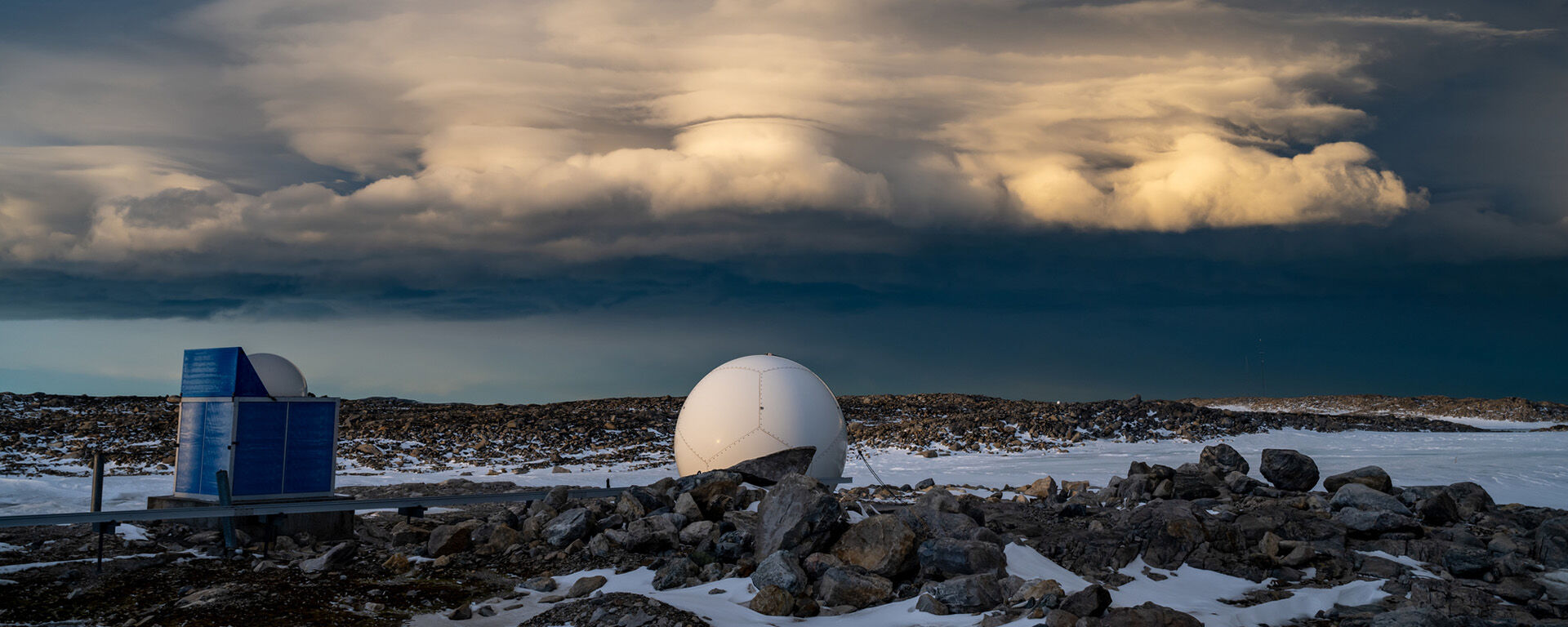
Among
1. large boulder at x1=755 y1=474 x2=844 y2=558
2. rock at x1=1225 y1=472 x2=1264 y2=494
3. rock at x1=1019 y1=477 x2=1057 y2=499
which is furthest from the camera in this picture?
rock at x1=1019 y1=477 x2=1057 y2=499

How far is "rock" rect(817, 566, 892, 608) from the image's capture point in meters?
9.27

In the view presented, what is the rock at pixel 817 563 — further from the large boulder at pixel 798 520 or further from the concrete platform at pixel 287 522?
the concrete platform at pixel 287 522

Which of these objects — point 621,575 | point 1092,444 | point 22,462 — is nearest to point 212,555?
point 621,575

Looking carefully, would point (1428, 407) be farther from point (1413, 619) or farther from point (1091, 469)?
point (1413, 619)

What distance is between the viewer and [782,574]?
9453mm

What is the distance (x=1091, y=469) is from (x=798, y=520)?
645 inches

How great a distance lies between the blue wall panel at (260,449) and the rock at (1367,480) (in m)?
16.1

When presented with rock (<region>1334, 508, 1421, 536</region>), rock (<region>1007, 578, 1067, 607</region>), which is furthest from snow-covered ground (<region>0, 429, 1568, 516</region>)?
rock (<region>1007, 578, 1067, 607</region>)

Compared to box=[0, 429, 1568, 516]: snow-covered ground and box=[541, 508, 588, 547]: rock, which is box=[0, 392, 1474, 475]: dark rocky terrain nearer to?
box=[0, 429, 1568, 516]: snow-covered ground

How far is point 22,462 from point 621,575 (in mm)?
23280

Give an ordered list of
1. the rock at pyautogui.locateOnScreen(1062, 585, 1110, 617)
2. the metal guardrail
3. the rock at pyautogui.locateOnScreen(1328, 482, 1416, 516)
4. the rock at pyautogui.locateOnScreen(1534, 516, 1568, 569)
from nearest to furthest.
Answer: the rock at pyautogui.locateOnScreen(1062, 585, 1110, 617) → the rock at pyautogui.locateOnScreen(1534, 516, 1568, 569) → the metal guardrail → the rock at pyautogui.locateOnScreen(1328, 482, 1416, 516)

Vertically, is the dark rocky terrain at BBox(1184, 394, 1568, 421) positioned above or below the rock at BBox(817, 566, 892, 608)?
above

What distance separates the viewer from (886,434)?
1319 inches

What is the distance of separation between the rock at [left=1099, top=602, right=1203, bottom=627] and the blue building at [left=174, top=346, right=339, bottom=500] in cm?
1249
